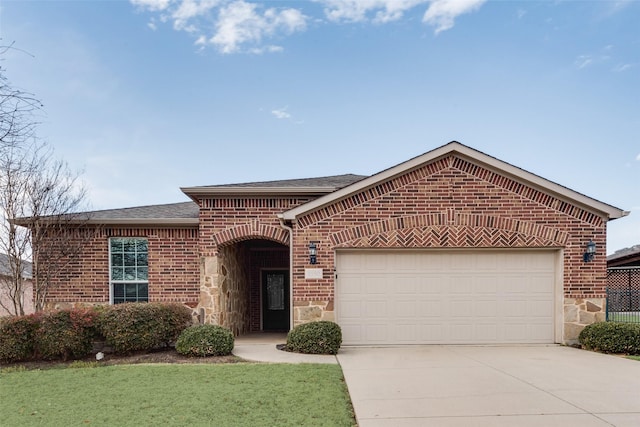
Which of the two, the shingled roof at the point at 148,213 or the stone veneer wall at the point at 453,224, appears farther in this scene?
the shingled roof at the point at 148,213

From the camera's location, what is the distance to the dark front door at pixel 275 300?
14602 millimetres

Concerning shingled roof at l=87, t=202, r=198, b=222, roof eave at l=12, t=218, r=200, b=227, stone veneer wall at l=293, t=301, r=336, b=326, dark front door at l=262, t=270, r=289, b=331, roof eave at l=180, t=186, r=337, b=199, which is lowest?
dark front door at l=262, t=270, r=289, b=331

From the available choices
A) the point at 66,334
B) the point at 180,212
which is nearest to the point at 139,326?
the point at 66,334

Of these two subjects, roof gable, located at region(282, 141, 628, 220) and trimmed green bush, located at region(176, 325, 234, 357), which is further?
roof gable, located at region(282, 141, 628, 220)

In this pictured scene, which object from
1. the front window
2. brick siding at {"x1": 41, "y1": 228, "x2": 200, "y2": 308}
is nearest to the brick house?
brick siding at {"x1": 41, "y1": 228, "x2": 200, "y2": 308}

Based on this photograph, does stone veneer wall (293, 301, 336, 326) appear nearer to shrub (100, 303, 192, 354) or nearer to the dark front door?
shrub (100, 303, 192, 354)

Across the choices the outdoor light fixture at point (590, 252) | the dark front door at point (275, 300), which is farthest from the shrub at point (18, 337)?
the outdoor light fixture at point (590, 252)

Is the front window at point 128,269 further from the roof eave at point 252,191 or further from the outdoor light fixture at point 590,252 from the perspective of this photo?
the outdoor light fixture at point 590,252

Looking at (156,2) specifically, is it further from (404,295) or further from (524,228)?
(524,228)

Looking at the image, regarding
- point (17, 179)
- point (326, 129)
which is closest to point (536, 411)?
point (17, 179)

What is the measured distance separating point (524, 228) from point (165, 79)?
1390 cm

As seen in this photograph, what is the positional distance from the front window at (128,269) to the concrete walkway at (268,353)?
10.2 feet

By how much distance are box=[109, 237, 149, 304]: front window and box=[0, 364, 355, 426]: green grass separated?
3.97 meters

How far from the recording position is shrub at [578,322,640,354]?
898 centimetres
